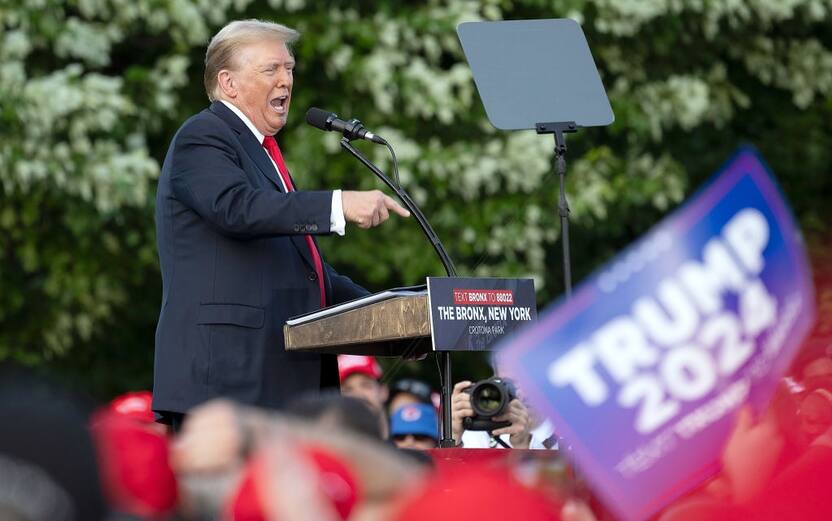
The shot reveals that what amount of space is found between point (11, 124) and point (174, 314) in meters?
3.71

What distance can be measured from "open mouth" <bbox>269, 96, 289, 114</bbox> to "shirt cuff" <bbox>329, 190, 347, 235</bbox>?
0.48 meters

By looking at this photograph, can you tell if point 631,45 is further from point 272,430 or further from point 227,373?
point 272,430

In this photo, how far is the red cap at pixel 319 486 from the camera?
210cm

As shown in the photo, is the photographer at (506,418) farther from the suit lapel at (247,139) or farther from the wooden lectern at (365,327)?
the suit lapel at (247,139)

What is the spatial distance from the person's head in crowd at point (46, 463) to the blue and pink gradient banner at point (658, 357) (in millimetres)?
606

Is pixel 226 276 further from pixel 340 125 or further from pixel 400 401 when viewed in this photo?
pixel 400 401

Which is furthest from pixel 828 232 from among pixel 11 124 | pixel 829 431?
pixel 11 124

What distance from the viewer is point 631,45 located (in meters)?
10.3

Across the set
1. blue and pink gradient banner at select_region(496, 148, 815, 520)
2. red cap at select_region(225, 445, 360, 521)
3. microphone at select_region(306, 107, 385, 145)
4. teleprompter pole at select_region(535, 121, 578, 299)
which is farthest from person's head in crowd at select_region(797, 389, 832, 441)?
microphone at select_region(306, 107, 385, 145)

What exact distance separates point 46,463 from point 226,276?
236 centimetres

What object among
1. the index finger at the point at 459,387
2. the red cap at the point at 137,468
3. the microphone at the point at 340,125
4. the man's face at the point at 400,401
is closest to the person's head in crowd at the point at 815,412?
the red cap at the point at 137,468

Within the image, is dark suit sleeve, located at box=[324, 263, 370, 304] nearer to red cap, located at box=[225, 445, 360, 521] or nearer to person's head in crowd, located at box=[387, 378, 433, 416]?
person's head in crowd, located at box=[387, 378, 433, 416]

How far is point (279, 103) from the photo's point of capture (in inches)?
186

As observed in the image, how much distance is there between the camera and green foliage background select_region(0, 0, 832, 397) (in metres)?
8.01
